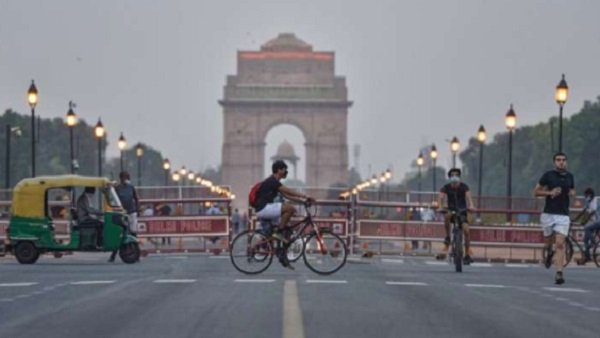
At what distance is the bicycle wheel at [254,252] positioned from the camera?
23.2 m

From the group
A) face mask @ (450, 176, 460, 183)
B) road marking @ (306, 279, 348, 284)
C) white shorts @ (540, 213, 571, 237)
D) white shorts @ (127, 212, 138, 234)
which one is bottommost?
road marking @ (306, 279, 348, 284)

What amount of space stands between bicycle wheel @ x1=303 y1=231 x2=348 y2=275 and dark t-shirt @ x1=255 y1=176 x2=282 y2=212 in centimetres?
80

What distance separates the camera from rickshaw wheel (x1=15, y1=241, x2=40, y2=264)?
30.4 m

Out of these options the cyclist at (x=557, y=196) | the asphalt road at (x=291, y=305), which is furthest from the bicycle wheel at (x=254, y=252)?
the cyclist at (x=557, y=196)

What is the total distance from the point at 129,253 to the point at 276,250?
781 cm

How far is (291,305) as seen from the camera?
16047 mm

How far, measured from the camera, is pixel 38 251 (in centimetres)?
3066

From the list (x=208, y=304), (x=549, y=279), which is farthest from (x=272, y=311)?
(x=549, y=279)

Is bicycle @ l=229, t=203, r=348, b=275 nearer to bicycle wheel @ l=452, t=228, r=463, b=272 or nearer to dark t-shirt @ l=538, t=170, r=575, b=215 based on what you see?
dark t-shirt @ l=538, t=170, r=575, b=215

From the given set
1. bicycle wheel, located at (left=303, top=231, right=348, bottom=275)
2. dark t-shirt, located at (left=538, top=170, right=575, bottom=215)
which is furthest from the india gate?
dark t-shirt, located at (left=538, top=170, right=575, bottom=215)

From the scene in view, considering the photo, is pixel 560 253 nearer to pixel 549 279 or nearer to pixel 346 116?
pixel 549 279

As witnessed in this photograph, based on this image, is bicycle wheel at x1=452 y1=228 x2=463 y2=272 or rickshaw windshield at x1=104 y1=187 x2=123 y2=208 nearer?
bicycle wheel at x1=452 y1=228 x2=463 y2=272

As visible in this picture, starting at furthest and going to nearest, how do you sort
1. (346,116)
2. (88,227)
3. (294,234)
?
(346,116) → (88,227) → (294,234)

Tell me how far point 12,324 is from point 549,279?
11.7 m
